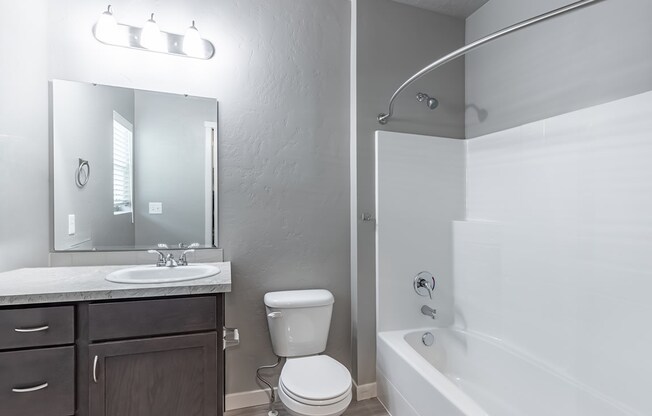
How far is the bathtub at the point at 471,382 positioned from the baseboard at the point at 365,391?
6 cm

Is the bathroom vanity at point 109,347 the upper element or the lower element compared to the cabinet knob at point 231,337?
upper

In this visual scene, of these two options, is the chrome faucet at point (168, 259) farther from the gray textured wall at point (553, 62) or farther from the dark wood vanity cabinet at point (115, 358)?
the gray textured wall at point (553, 62)

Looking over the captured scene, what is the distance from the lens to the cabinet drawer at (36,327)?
1145 millimetres

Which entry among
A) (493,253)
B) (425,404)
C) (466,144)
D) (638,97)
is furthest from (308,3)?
(425,404)

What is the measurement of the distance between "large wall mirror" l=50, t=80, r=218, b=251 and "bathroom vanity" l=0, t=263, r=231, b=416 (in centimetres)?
44

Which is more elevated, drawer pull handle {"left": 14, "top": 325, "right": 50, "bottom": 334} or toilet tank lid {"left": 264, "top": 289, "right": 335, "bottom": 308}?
drawer pull handle {"left": 14, "top": 325, "right": 50, "bottom": 334}

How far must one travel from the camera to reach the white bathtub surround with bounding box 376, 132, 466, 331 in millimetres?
2092

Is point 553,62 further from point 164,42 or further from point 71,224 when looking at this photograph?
point 71,224

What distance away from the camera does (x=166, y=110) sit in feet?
Answer: 6.03

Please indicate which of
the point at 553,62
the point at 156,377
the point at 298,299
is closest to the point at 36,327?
the point at 156,377

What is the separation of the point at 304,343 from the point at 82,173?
1620mm

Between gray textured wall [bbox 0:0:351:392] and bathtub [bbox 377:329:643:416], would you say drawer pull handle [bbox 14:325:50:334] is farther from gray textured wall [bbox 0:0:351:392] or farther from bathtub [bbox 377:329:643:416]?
bathtub [bbox 377:329:643:416]

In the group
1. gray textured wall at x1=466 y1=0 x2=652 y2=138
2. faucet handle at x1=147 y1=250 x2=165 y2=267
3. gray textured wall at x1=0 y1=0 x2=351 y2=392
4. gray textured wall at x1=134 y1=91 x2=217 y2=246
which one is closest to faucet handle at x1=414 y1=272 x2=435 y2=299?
gray textured wall at x1=0 y1=0 x2=351 y2=392

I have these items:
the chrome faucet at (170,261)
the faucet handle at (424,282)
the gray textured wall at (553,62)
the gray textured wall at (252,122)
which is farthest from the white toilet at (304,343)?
the gray textured wall at (553,62)
